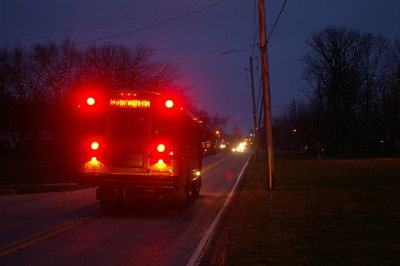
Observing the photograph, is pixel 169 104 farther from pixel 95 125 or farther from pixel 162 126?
pixel 95 125

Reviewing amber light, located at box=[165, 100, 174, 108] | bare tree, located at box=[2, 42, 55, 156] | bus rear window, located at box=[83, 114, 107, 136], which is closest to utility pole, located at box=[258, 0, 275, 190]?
amber light, located at box=[165, 100, 174, 108]

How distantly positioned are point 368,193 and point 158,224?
9310mm

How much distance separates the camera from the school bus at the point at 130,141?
358 inches

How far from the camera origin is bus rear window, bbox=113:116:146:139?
920cm

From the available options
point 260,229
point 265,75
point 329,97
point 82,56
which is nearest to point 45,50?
point 82,56

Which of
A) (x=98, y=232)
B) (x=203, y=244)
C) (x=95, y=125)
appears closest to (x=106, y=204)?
(x=95, y=125)

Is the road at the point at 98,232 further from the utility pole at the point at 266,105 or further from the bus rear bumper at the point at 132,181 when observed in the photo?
the utility pole at the point at 266,105

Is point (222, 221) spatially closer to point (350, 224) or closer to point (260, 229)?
point (260, 229)

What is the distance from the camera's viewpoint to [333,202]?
1203 centimetres

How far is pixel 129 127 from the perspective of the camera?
9.26m

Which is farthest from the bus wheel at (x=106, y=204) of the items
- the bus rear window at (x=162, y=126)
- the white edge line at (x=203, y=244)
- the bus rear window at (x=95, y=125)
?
the white edge line at (x=203, y=244)

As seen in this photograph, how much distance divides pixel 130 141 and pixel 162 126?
2.96ft

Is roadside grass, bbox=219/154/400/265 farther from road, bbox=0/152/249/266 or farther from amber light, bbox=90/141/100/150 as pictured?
amber light, bbox=90/141/100/150

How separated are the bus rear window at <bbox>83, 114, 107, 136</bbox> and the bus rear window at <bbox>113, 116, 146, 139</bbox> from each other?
0.29m
